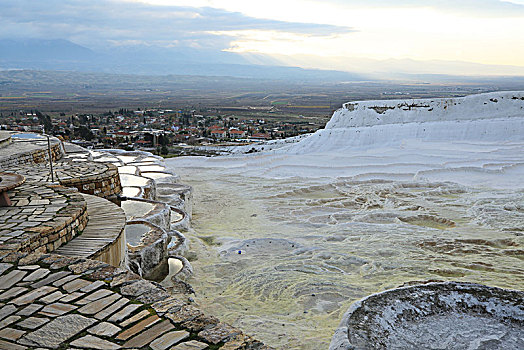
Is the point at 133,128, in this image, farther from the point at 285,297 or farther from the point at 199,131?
the point at 285,297

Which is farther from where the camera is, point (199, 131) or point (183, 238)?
point (199, 131)

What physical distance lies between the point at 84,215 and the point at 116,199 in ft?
9.37

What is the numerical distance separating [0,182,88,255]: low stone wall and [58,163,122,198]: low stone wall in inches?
53.8

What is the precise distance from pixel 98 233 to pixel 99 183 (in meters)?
2.77

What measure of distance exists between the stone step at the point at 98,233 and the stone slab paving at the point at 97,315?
77cm

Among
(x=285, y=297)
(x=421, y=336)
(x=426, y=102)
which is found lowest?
(x=285, y=297)

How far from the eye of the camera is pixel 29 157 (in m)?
9.62

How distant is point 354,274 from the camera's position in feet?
22.7

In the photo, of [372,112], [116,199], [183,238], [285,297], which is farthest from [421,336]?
[372,112]

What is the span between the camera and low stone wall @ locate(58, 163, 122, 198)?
268 inches

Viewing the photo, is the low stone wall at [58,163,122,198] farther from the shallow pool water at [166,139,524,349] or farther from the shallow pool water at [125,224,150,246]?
the shallow pool water at [166,139,524,349]

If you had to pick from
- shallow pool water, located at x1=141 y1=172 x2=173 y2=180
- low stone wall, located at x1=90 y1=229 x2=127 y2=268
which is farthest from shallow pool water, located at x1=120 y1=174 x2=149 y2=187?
low stone wall, located at x1=90 y1=229 x2=127 y2=268

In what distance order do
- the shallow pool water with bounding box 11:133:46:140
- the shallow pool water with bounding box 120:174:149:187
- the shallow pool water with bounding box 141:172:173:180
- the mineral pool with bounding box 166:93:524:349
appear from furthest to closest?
the shallow pool water with bounding box 11:133:46:140 → the shallow pool water with bounding box 141:172:173:180 → the shallow pool water with bounding box 120:174:149:187 → the mineral pool with bounding box 166:93:524:349

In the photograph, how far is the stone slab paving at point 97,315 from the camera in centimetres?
243
